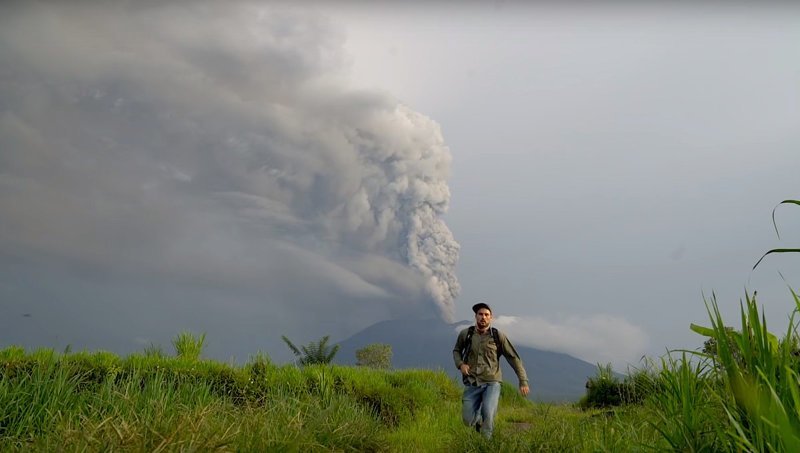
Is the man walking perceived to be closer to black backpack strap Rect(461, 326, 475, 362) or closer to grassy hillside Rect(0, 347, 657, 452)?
black backpack strap Rect(461, 326, 475, 362)

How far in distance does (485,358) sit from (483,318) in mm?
634

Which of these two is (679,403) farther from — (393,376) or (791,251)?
(393,376)

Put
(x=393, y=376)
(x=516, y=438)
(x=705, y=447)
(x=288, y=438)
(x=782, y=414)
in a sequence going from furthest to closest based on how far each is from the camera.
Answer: (x=393, y=376) < (x=516, y=438) < (x=288, y=438) < (x=705, y=447) < (x=782, y=414)

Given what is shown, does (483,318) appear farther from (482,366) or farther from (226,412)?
(226,412)

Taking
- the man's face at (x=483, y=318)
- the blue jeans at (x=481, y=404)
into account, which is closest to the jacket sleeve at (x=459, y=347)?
the man's face at (x=483, y=318)

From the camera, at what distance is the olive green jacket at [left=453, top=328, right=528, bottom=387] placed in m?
9.09

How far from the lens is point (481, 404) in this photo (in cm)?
908

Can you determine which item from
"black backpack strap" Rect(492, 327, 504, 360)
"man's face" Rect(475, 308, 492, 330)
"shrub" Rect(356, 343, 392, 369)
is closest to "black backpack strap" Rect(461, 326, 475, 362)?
"man's face" Rect(475, 308, 492, 330)

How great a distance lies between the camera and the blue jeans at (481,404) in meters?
8.84

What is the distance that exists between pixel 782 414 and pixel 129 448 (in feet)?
13.6

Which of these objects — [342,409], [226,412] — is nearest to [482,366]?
[342,409]

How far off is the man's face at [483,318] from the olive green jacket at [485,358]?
0.53 feet

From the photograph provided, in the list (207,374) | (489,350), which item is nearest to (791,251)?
(489,350)

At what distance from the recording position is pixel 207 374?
10.4m
